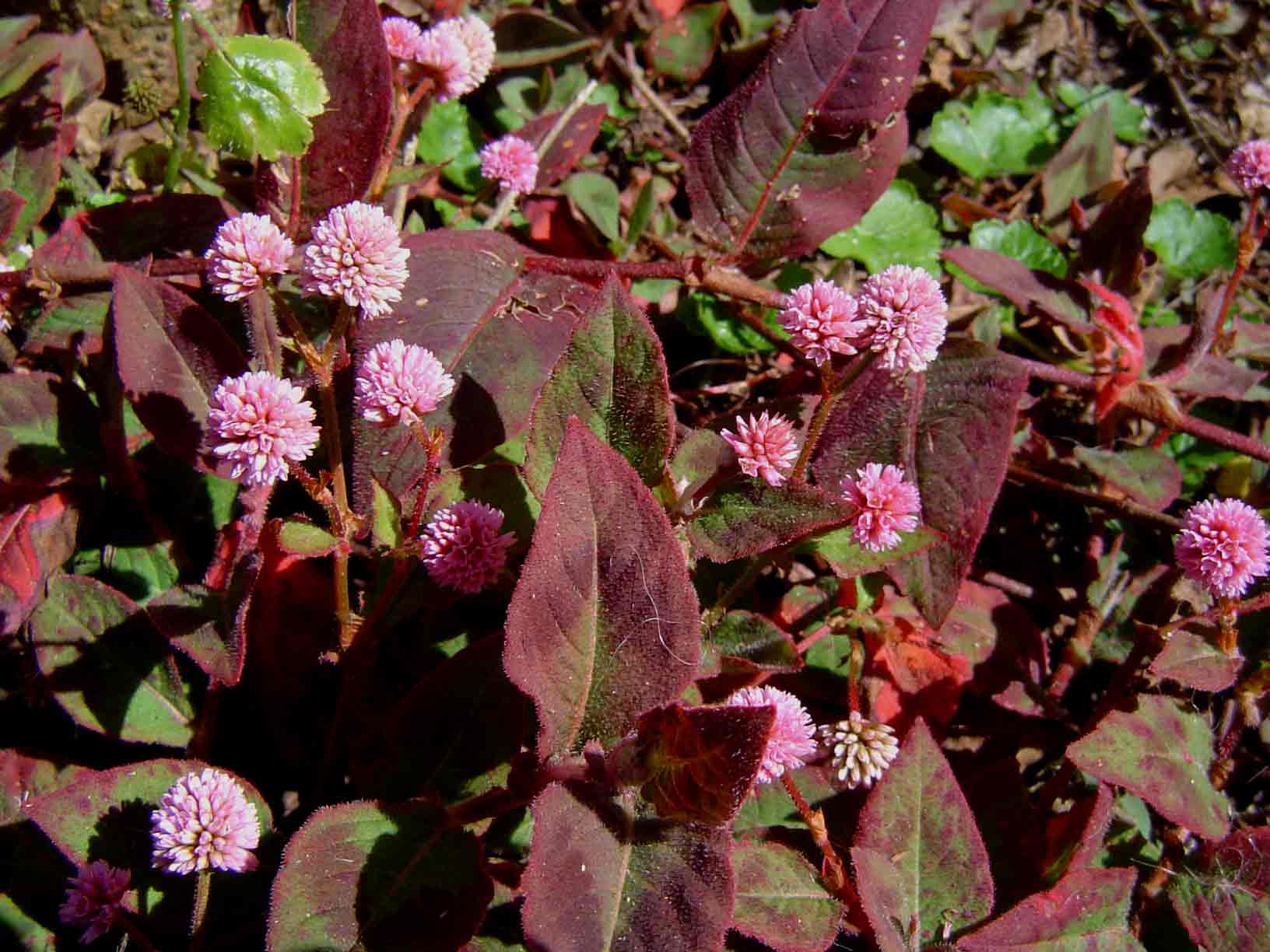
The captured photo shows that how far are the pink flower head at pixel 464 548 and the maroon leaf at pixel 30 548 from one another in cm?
94

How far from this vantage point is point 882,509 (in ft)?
6.16

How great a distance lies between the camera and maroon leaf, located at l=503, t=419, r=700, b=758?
1.58m

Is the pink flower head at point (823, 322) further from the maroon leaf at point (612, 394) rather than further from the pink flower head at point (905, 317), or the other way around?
the maroon leaf at point (612, 394)

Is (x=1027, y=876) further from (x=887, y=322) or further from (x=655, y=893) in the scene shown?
(x=887, y=322)

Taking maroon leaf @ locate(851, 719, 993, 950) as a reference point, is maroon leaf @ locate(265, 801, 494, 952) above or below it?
above

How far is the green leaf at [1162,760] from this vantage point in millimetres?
1925

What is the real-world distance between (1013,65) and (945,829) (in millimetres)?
2832

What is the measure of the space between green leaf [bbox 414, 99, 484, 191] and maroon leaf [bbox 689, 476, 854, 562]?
1.58m

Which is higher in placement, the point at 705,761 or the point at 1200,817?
the point at 705,761

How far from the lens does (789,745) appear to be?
1.82 metres

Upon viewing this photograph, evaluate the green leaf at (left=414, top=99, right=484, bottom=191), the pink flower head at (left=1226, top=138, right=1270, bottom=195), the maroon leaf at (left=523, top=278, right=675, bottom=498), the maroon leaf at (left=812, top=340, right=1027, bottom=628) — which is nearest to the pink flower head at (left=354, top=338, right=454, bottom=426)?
the maroon leaf at (left=523, top=278, right=675, bottom=498)

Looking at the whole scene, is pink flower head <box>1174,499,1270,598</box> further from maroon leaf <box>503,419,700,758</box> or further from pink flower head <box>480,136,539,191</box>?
pink flower head <box>480,136,539,191</box>

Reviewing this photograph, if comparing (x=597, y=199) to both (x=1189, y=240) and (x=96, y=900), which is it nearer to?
(x=1189, y=240)

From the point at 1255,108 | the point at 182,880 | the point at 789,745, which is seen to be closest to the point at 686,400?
the point at 789,745
